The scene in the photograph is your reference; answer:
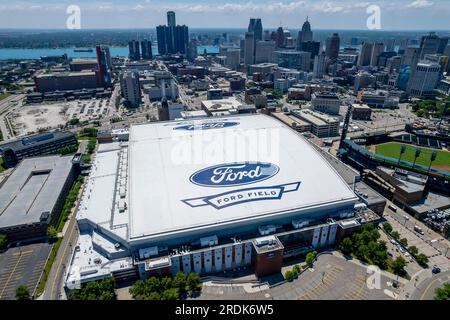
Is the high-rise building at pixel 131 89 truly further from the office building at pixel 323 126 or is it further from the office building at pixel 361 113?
the office building at pixel 361 113

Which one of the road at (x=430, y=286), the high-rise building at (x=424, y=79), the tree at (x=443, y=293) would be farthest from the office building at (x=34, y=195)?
the high-rise building at (x=424, y=79)

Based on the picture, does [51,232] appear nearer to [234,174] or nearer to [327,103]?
[234,174]

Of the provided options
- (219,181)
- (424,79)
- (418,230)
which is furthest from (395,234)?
(424,79)

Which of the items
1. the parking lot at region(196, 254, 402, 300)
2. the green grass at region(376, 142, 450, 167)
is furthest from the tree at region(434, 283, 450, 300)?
the green grass at region(376, 142, 450, 167)

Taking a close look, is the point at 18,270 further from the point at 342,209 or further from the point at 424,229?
the point at 424,229

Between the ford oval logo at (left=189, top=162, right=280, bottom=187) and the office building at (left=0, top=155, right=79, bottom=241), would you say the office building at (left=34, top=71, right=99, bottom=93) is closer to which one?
the office building at (left=0, top=155, right=79, bottom=241)
